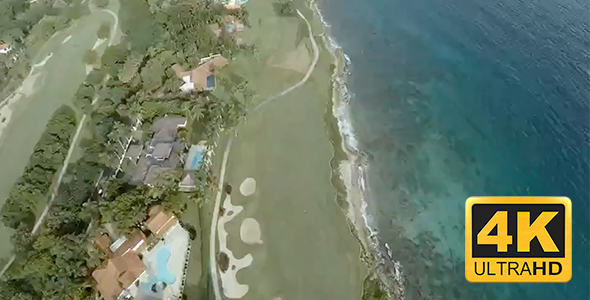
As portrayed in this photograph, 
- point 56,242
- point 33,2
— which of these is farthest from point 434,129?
point 33,2

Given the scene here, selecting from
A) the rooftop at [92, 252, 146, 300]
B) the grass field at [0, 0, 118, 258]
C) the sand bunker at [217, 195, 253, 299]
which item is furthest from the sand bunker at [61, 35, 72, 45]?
the rooftop at [92, 252, 146, 300]

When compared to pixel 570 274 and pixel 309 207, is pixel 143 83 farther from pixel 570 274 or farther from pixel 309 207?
pixel 570 274

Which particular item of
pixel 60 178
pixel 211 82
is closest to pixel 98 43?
pixel 211 82

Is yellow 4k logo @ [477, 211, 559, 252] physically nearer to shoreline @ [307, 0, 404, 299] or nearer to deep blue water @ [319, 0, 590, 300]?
deep blue water @ [319, 0, 590, 300]

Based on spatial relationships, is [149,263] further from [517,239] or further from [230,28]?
[230,28]

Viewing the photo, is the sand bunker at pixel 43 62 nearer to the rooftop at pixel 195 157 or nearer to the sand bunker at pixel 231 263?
the rooftop at pixel 195 157

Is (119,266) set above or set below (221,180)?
below
